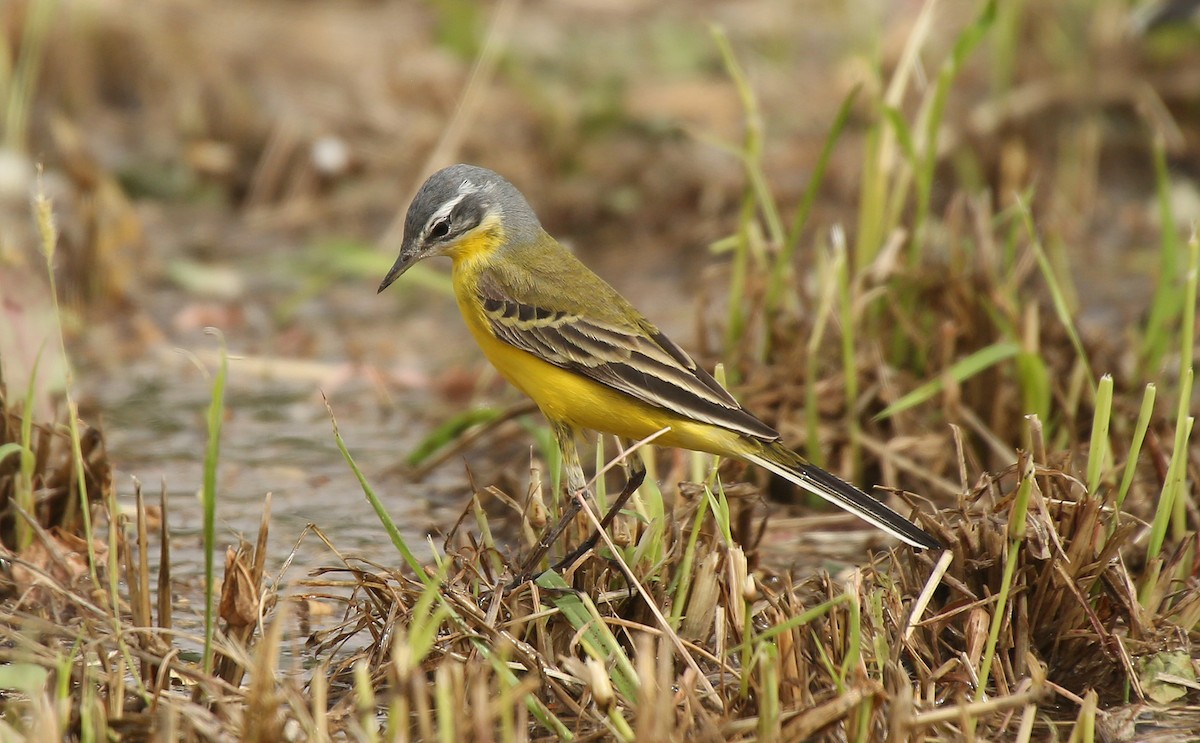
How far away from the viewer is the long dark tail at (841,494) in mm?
4195

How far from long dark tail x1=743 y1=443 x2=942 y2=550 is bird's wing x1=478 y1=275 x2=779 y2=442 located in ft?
0.45

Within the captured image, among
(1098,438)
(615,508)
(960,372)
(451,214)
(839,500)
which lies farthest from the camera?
(960,372)

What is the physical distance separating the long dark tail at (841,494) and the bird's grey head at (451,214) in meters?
1.32

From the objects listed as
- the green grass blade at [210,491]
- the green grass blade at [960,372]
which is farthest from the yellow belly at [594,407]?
the green grass blade at [210,491]

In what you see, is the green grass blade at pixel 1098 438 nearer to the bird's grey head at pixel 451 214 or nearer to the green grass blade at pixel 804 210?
the green grass blade at pixel 804 210

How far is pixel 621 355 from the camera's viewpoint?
4.94m

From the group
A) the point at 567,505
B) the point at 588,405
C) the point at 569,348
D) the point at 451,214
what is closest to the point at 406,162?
the point at 451,214

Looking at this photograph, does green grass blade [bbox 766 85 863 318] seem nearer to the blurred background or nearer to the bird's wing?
the bird's wing

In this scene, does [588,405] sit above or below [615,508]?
above

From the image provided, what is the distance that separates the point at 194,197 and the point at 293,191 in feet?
2.15

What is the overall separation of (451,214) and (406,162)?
461 cm

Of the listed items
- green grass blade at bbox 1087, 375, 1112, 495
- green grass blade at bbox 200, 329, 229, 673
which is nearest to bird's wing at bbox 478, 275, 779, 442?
green grass blade at bbox 1087, 375, 1112, 495

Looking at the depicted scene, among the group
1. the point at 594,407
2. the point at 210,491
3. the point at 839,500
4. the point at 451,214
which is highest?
the point at 451,214

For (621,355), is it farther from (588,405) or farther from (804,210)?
(804,210)
